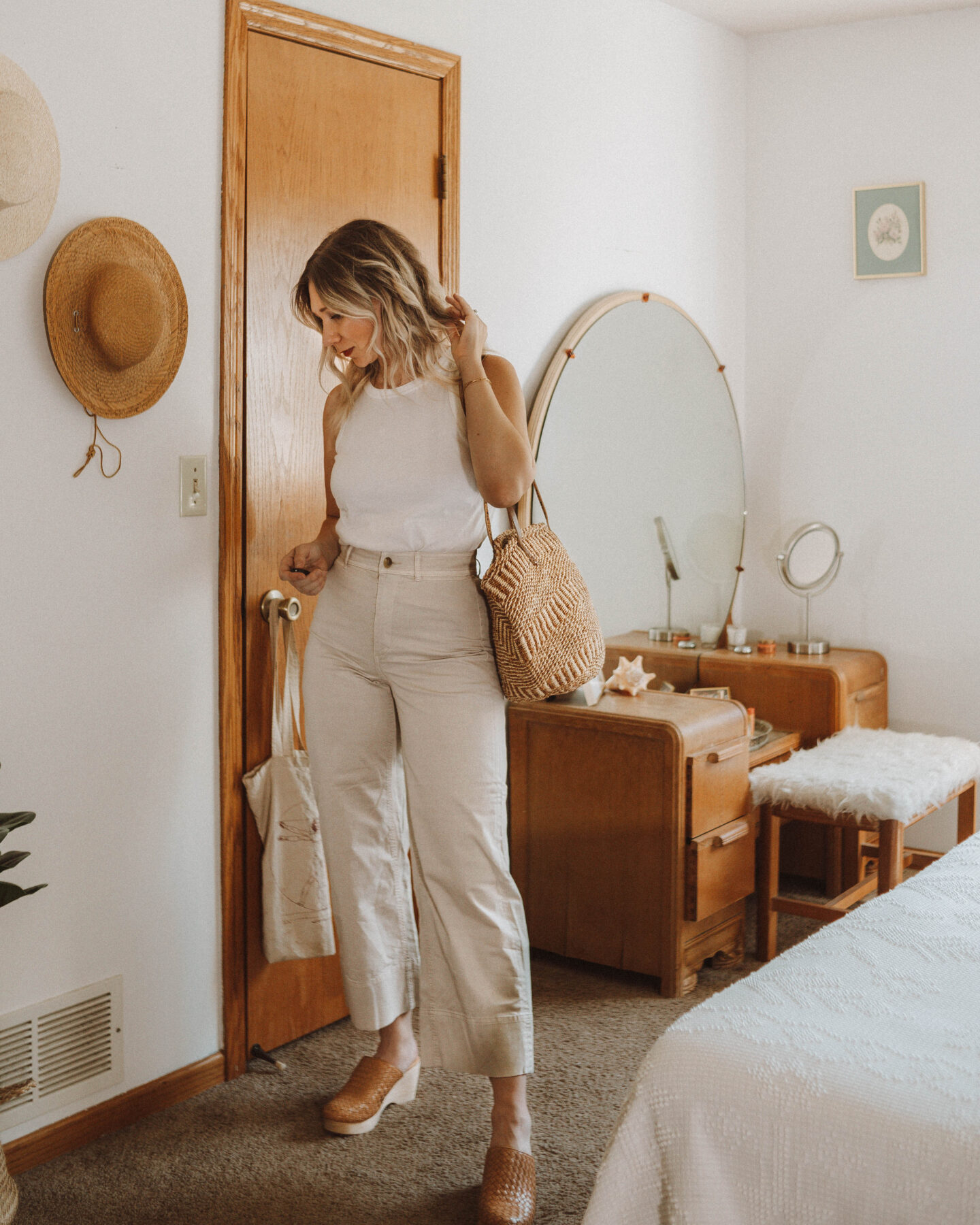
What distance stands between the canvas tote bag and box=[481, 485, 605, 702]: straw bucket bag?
557 millimetres

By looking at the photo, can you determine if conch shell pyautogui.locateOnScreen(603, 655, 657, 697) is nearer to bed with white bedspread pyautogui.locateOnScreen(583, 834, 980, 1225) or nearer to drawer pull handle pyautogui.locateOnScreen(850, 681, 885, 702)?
Answer: drawer pull handle pyautogui.locateOnScreen(850, 681, 885, 702)

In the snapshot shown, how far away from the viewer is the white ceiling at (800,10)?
3143mm

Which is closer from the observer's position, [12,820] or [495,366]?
[12,820]

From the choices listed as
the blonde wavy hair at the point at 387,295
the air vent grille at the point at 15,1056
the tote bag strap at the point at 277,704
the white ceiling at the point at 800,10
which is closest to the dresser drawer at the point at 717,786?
the tote bag strap at the point at 277,704

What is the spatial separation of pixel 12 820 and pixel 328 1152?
2.56 ft

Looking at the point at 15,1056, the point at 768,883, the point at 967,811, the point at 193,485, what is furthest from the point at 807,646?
the point at 15,1056

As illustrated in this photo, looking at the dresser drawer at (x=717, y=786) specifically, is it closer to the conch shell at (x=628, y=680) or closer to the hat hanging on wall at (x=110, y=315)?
the conch shell at (x=628, y=680)

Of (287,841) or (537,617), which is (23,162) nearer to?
(537,617)

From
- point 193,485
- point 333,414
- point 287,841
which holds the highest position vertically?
point 333,414

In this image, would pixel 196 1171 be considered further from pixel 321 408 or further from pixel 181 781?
pixel 321 408

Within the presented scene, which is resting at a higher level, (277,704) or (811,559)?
(811,559)

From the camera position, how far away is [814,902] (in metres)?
2.73

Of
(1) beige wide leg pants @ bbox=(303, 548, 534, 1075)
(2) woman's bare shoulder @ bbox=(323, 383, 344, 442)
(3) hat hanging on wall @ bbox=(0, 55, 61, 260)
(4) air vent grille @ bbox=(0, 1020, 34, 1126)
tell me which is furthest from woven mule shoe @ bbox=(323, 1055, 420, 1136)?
(3) hat hanging on wall @ bbox=(0, 55, 61, 260)

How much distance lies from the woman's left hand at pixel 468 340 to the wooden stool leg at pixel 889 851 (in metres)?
1.42
